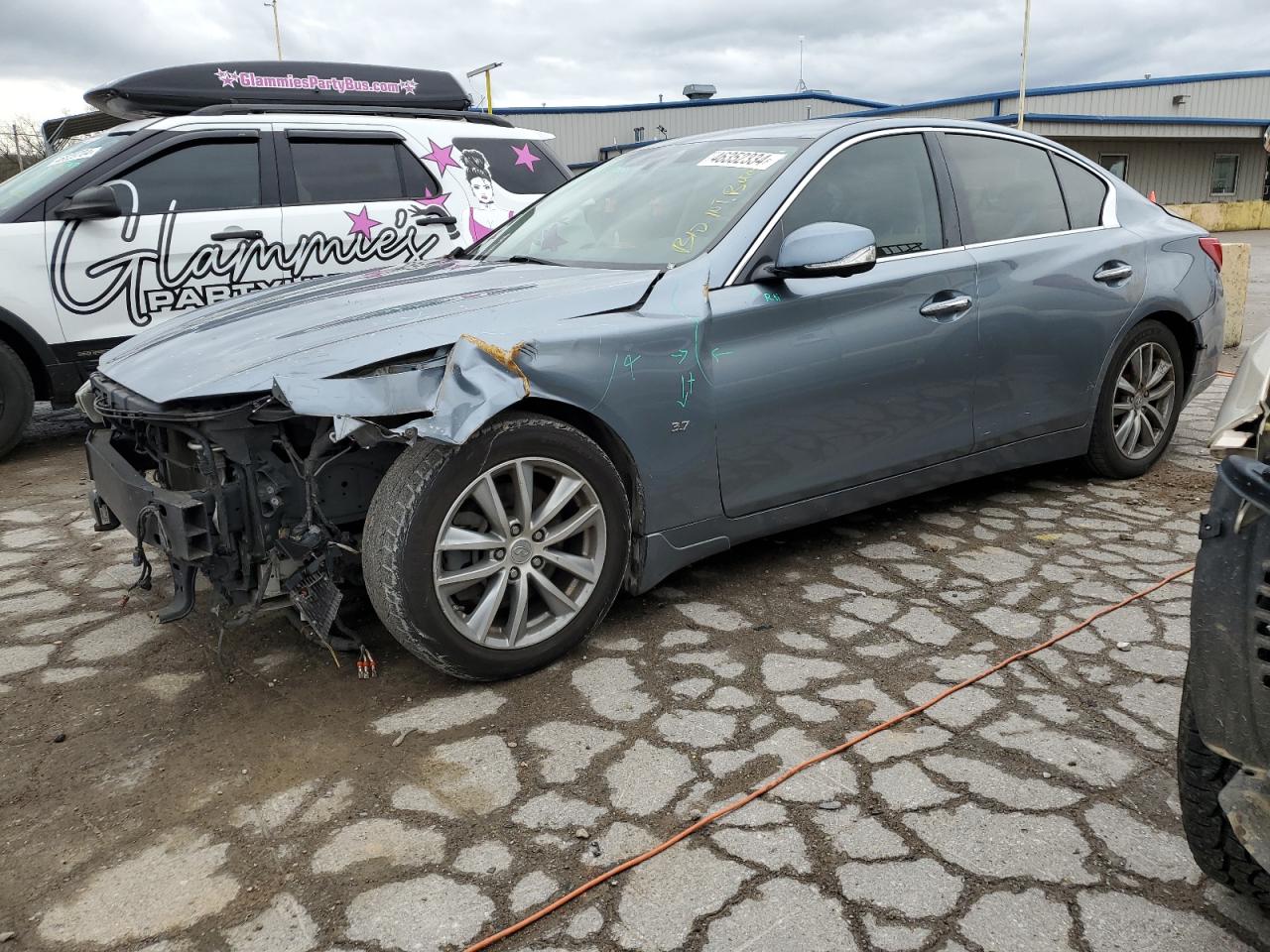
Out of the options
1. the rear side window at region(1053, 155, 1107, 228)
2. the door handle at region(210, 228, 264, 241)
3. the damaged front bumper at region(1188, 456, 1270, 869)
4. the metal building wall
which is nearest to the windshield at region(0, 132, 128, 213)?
the door handle at region(210, 228, 264, 241)

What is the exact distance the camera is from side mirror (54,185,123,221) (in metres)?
5.57

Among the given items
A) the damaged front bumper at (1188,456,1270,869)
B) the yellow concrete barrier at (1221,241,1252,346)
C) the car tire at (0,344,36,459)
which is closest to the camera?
the damaged front bumper at (1188,456,1270,869)

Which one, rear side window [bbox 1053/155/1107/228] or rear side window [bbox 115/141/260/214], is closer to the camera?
rear side window [bbox 1053/155/1107/228]

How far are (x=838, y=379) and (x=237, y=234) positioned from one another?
415 cm

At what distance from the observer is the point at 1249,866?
193cm

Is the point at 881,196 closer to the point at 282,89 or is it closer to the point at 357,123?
the point at 357,123

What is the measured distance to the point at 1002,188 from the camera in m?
4.24

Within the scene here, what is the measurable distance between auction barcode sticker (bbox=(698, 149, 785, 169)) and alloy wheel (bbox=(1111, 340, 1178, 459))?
1980 mm

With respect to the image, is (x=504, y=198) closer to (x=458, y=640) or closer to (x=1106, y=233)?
(x=1106, y=233)

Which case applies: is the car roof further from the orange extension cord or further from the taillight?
the orange extension cord

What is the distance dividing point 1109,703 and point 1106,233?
8.11 ft

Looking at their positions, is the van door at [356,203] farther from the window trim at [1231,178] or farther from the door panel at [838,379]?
the window trim at [1231,178]

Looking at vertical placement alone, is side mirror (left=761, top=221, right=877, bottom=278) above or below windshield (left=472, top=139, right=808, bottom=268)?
below

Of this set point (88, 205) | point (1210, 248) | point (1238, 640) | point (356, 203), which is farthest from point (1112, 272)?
point (88, 205)
